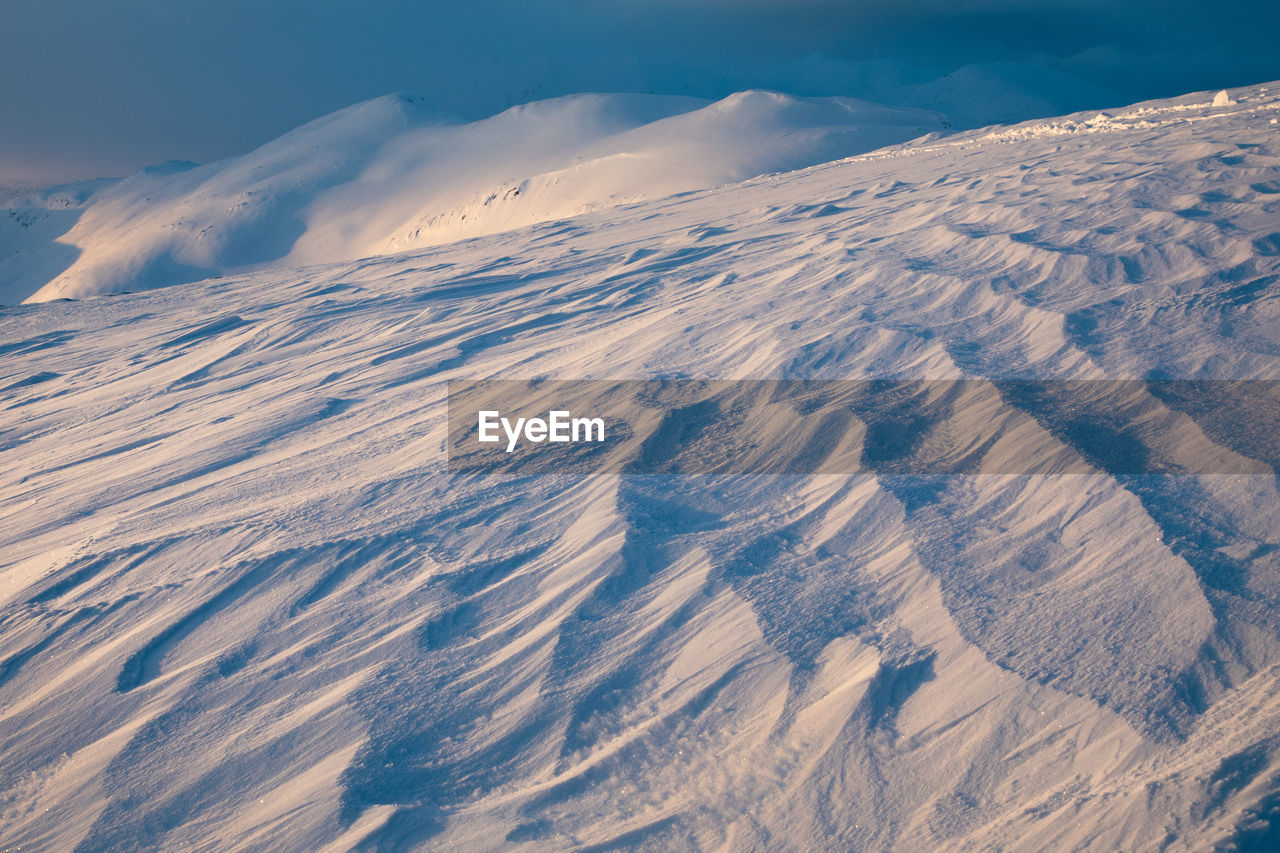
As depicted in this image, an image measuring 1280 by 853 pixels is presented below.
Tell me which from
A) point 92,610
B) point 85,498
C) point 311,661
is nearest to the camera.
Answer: point 311,661

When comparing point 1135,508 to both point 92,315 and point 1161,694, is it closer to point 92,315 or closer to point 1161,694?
point 1161,694

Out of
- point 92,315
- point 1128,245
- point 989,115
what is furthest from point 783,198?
point 989,115

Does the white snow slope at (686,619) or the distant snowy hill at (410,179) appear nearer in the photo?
the white snow slope at (686,619)

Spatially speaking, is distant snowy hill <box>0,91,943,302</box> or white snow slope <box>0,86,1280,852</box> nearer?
white snow slope <box>0,86,1280,852</box>

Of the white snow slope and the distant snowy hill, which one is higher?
the distant snowy hill
